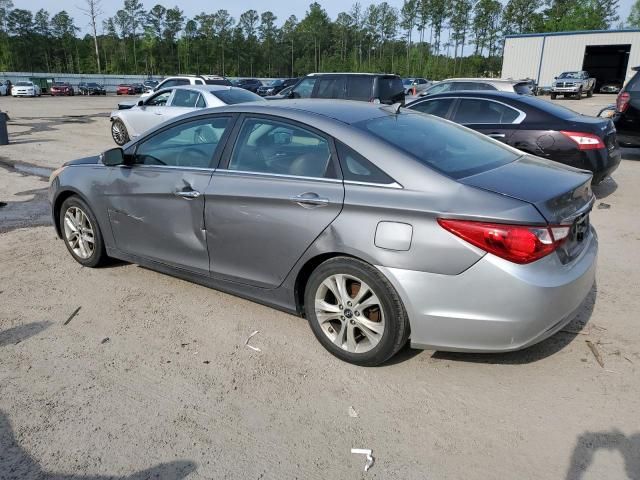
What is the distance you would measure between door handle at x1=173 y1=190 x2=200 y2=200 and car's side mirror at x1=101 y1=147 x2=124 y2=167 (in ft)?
2.44

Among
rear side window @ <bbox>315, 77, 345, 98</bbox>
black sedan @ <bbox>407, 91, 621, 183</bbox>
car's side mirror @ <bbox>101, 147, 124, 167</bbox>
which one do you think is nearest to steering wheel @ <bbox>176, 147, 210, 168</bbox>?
car's side mirror @ <bbox>101, 147, 124, 167</bbox>

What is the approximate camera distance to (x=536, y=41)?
48531mm

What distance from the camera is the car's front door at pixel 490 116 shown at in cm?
702

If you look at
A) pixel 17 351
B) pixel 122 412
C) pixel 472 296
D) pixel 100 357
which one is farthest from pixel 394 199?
pixel 17 351

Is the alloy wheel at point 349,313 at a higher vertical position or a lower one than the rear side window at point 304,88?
lower

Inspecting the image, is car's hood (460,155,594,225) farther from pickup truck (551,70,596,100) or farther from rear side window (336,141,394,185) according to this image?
pickup truck (551,70,596,100)

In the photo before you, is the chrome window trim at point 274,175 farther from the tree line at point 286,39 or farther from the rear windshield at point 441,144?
the tree line at point 286,39

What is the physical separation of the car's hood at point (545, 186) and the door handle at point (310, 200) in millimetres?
824

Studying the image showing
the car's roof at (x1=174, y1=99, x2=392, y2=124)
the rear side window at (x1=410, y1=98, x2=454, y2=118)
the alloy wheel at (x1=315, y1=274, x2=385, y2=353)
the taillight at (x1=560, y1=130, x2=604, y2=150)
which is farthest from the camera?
the rear side window at (x1=410, y1=98, x2=454, y2=118)

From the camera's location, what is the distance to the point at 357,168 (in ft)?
10.1

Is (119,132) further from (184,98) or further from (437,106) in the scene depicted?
(437,106)

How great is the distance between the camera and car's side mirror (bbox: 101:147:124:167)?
166 inches

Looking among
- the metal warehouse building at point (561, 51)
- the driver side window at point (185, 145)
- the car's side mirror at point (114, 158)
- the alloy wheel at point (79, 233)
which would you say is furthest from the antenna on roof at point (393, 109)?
the metal warehouse building at point (561, 51)

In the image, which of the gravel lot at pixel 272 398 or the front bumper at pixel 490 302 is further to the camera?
the front bumper at pixel 490 302
